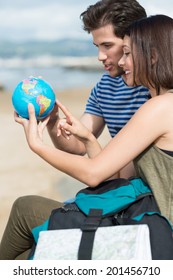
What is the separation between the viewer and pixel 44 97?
3188 millimetres

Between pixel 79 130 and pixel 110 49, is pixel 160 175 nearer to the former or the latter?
pixel 79 130

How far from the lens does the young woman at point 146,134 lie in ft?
8.54

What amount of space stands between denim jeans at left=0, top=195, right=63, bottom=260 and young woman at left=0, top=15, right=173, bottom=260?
42 centimetres

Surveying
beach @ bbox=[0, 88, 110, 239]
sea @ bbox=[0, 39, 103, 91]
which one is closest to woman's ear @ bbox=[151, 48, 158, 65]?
beach @ bbox=[0, 88, 110, 239]

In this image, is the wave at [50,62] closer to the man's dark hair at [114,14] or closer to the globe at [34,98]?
the man's dark hair at [114,14]

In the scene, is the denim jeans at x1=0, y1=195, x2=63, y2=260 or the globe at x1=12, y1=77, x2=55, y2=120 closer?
the denim jeans at x1=0, y1=195, x2=63, y2=260

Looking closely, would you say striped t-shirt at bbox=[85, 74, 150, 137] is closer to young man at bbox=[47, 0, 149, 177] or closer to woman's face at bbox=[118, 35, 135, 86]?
young man at bbox=[47, 0, 149, 177]

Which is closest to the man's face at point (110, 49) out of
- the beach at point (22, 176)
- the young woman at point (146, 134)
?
the young woman at point (146, 134)

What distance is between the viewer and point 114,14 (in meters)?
3.77

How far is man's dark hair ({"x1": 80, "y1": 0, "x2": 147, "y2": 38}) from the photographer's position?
12.2 feet

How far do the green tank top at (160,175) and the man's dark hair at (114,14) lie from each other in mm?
1307

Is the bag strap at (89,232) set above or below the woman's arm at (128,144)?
below

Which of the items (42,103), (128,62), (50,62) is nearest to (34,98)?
(42,103)
